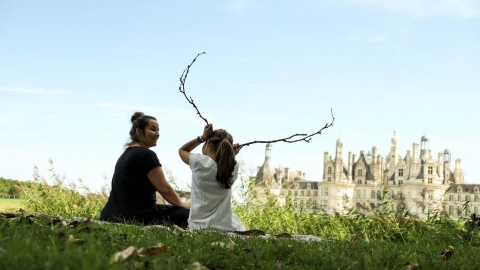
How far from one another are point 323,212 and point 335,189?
54.7 meters

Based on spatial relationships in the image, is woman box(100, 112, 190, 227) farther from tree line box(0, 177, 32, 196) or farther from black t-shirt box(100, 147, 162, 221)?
tree line box(0, 177, 32, 196)

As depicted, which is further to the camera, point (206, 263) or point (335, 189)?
point (335, 189)

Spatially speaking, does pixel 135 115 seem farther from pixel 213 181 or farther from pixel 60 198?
pixel 60 198

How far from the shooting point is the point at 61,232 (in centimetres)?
361

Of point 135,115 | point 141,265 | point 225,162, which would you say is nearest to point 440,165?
point 135,115

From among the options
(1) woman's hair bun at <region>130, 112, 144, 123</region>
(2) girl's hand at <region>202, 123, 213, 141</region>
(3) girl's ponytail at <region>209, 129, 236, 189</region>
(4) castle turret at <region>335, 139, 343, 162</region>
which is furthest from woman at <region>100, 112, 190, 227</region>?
(4) castle turret at <region>335, 139, 343, 162</region>

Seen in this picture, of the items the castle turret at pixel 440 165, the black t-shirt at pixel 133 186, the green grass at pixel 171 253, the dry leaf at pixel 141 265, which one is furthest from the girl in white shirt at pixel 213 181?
the castle turret at pixel 440 165

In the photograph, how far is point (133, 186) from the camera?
5.67m

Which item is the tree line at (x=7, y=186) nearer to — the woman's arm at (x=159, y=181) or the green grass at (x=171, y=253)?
the woman's arm at (x=159, y=181)

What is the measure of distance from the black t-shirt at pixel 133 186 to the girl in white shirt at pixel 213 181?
430 millimetres

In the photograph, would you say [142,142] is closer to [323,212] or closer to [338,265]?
[338,265]

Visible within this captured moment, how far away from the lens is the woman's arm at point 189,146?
210 inches

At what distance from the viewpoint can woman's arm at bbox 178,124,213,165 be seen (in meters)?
5.32

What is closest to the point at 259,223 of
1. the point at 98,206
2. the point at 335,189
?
the point at 98,206
